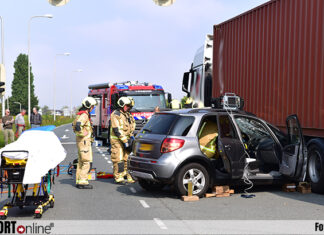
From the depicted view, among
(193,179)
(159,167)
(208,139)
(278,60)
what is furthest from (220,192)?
(278,60)

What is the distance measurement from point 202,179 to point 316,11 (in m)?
3.89

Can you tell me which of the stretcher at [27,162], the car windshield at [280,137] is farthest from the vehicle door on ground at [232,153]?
the stretcher at [27,162]

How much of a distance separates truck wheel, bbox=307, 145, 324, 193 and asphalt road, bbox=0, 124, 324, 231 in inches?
8.4

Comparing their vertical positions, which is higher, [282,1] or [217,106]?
[282,1]

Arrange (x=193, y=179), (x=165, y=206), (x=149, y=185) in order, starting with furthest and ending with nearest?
1. (x=149, y=185)
2. (x=193, y=179)
3. (x=165, y=206)

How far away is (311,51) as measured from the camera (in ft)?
33.3

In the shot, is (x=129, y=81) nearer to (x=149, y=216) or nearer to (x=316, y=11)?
(x=316, y=11)

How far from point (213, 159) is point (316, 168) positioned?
201cm

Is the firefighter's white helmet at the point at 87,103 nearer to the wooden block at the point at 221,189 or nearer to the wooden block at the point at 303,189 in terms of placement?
the wooden block at the point at 221,189

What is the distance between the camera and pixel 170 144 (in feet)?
30.0

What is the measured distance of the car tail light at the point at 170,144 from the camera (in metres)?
9.12

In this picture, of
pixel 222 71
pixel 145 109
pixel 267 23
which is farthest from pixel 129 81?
pixel 267 23

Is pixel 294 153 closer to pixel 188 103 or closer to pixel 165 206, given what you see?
pixel 165 206

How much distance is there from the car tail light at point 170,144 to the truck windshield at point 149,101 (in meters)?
11.9
